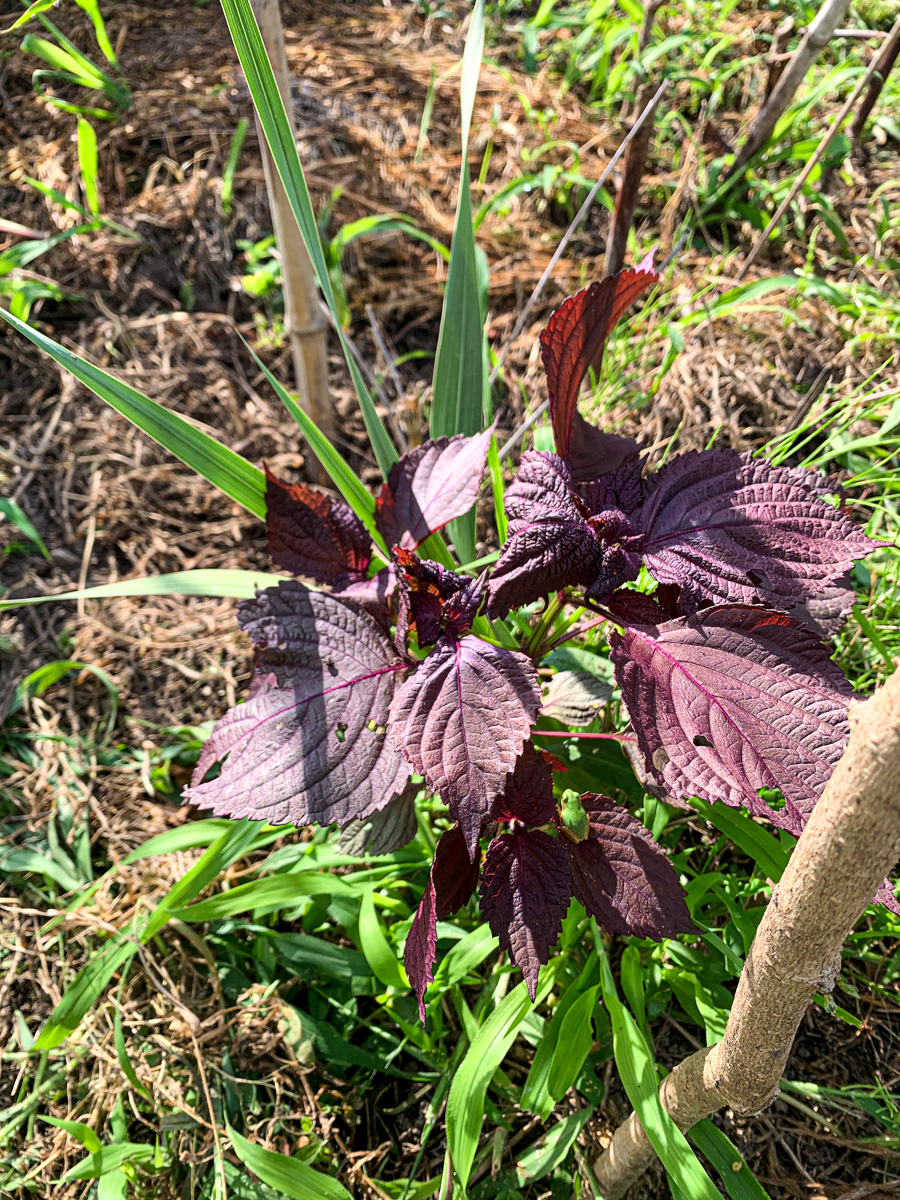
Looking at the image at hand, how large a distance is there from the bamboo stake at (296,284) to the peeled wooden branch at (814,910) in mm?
1174

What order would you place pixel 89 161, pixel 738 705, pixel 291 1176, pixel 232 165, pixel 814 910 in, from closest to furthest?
pixel 814 910 < pixel 738 705 < pixel 291 1176 < pixel 89 161 < pixel 232 165

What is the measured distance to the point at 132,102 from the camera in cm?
227

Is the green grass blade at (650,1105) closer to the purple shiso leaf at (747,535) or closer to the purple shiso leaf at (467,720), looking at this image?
the purple shiso leaf at (467,720)

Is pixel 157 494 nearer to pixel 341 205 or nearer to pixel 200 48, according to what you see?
pixel 341 205

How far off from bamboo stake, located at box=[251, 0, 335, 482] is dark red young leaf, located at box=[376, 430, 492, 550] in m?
0.57

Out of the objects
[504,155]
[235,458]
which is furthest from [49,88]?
[235,458]

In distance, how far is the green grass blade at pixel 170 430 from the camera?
100 centimetres

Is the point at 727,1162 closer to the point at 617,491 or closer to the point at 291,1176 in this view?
the point at 291,1176

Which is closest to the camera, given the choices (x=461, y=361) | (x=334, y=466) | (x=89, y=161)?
(x=334, y=466)

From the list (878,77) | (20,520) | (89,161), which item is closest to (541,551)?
(20,520)

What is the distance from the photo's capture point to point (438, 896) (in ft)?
3.07

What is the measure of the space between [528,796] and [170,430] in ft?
2.17

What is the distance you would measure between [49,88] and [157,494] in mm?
1431

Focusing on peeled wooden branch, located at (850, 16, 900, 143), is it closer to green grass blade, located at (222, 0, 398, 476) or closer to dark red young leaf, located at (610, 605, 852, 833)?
green grass blade, located at (222, 0, 398, 476)
